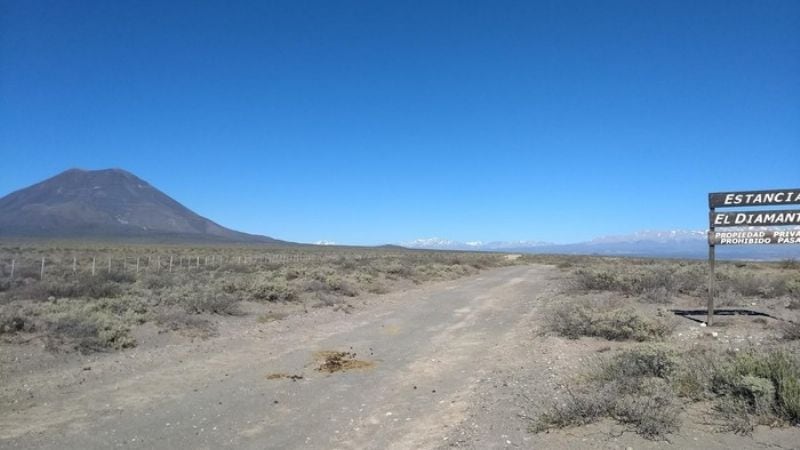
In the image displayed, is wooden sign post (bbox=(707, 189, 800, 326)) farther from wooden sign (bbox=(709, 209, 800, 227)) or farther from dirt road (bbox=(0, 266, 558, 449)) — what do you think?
dirt road (bbox=(0, 266, 558, 449))

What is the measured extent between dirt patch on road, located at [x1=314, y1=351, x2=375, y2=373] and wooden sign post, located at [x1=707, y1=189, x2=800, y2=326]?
8522 mm

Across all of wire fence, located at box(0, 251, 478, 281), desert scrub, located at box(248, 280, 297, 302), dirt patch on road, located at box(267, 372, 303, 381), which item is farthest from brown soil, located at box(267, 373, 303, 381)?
wire fence, located at box(0, 251, 478, 281)

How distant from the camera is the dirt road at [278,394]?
22.0 feet

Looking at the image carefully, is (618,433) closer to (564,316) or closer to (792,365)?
(792,365)

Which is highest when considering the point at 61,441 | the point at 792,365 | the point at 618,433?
the point at 792,365

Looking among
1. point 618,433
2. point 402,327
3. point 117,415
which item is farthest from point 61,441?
point 402,327

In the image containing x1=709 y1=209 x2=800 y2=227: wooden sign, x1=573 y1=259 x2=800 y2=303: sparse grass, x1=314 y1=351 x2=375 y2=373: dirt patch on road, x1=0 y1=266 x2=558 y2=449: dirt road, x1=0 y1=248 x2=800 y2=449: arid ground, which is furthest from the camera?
x1=573 y1=259 x2=800 y2=303: sparse grass

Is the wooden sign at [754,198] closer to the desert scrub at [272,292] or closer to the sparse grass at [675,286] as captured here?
the sparse grass at [675,286]

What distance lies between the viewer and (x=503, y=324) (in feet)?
51.9

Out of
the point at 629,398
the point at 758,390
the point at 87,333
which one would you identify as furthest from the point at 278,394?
the point at 758,390

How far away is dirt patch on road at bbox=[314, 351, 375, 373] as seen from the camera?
10.3 m

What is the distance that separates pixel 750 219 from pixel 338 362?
1059 cm

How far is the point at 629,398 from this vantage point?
6797 mm

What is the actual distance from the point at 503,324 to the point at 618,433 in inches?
390
